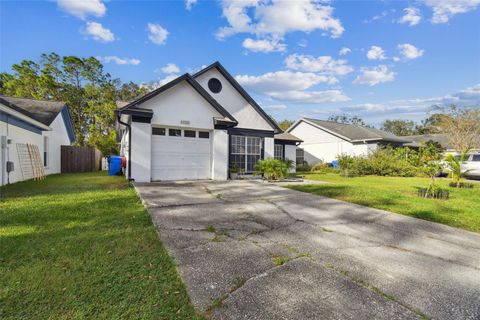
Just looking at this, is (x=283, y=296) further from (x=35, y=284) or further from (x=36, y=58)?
(x=36, y=58)

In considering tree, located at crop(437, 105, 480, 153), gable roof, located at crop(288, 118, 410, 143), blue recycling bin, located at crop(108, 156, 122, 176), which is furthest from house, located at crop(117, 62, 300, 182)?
tree, located at crop(437, 105, 480, 153)

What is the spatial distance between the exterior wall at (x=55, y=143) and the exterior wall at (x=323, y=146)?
843 inches

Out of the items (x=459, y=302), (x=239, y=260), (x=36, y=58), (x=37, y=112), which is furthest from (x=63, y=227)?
(x=36, y=58)

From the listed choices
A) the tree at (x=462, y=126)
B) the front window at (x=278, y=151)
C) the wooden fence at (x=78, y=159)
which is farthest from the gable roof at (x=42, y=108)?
the tree at (x=462, y=126)

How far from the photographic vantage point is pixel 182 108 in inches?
410

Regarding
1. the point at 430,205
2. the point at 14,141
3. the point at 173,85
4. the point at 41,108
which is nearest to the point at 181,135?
the point at 173,85

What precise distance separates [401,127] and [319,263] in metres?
61.3

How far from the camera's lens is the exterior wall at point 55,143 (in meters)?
14.2

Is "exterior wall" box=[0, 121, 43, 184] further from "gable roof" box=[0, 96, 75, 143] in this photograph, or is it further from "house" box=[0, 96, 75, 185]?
"gable roof" box=[0, 96, 75, 143]

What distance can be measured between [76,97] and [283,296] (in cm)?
3352

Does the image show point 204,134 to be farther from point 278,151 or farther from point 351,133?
point 351,133

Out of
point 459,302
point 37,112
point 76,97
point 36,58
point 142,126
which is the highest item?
point 36,58

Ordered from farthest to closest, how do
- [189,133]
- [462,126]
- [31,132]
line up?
[462,126], [31,132], [189,133]

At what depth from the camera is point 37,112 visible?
46.9ft
